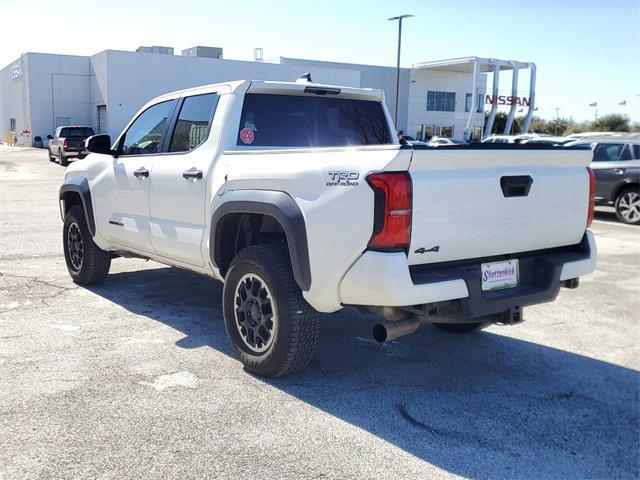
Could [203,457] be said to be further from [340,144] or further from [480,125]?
[480,125]

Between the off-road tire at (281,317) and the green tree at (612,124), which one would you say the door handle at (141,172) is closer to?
the off-road tire at (281,317)

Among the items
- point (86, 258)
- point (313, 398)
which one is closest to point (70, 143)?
point (86, 258)

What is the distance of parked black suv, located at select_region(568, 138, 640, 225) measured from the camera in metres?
13.3

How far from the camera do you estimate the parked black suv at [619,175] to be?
43.6ft

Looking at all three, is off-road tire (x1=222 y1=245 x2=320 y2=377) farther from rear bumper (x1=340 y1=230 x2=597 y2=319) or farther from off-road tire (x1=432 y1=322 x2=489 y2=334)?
off-road tire (x1=432 y1=322 x2=489 y2=334)

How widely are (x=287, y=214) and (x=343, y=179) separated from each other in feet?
1.56

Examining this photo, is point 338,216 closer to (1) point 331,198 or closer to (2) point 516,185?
(1) point 331,198

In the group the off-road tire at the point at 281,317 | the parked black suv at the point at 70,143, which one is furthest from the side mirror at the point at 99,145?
the parked black suv at the point at 70,143

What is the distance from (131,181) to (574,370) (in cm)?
405

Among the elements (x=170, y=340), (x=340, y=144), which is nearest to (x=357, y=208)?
(x=340, y=144)

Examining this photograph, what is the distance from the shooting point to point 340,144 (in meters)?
5.37

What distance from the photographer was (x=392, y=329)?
378 centimetres

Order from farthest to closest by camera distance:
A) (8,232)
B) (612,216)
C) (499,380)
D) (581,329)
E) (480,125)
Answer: (480,125), (612,216), (8,232), (581,329), (499,380)

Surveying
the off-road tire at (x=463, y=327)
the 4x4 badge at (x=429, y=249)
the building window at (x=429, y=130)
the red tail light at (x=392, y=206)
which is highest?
the building window at (x=429, y=130)
